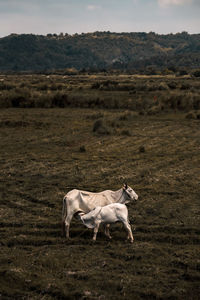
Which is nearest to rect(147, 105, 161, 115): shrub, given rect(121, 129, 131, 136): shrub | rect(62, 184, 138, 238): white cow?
rect(121, 129, 131, 136): shrub

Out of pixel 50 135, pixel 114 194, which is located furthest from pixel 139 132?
pixel 114 194

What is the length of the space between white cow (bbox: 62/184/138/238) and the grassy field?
544 millimetres

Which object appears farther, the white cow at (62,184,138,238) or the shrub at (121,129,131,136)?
the shrub at (121,129,131,136)

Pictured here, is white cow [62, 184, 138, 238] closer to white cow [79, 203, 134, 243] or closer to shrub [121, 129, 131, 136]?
white cow [79, 203, 134, 243]

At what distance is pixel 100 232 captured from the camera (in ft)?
31.2

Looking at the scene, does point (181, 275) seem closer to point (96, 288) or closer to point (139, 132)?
point (96, 288)

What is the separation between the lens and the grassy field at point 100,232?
6.96 metres

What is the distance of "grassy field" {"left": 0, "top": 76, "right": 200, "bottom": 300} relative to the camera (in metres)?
6.96

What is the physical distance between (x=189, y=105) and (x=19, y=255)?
31.2 m

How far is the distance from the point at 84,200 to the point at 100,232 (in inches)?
36.6

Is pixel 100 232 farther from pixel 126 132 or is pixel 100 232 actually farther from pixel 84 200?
pixel 126 132

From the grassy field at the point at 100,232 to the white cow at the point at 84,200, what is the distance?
54 cm

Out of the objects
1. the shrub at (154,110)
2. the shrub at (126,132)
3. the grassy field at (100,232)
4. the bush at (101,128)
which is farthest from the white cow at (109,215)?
the shrub at (154,110)

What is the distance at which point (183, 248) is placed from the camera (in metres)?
8.52
